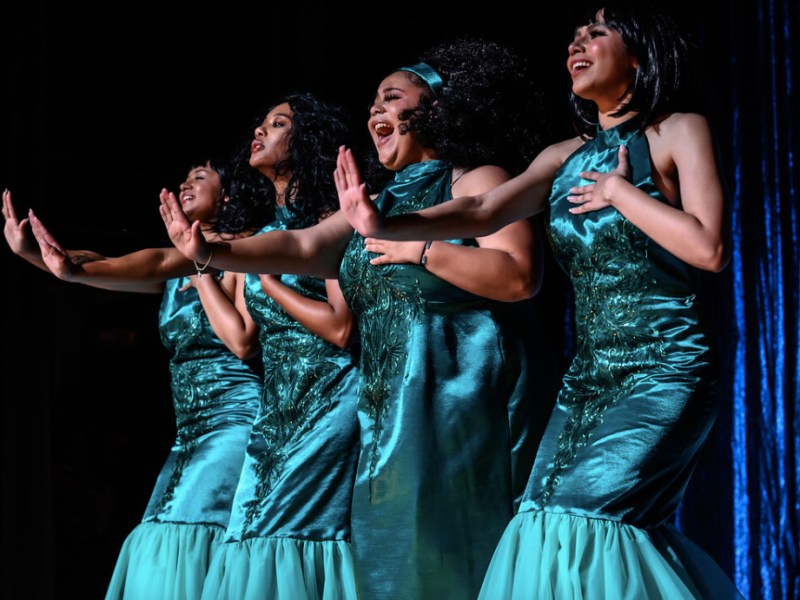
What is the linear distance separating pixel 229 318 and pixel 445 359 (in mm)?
1203

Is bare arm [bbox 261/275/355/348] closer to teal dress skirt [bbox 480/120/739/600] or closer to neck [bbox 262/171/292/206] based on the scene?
neck [bbox 262/171/292/206]

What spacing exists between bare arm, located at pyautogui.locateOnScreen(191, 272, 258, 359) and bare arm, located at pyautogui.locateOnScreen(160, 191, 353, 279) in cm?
65

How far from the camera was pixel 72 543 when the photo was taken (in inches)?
208

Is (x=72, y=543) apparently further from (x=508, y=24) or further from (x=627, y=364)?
(x=627, y=364)

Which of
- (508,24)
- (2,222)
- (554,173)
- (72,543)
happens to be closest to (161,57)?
(2,222)

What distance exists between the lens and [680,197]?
2498 mm

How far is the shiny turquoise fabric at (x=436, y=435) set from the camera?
104 inches

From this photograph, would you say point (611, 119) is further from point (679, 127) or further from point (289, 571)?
point (289, 571)

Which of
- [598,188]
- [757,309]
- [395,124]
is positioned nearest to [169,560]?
[395,124]

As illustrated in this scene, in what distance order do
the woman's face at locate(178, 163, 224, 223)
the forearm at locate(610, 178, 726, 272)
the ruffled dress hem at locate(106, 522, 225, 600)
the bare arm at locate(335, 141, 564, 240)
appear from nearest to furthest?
the forearm at locate(610, 178, 726, 272) → the bare arm at locate(335, 141, 564, 240) → the ruffled dress hem at locate(106, 522, 225, 600) → the woman's face at locate(178, 163, 224, 223)

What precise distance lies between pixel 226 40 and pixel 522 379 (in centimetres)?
300

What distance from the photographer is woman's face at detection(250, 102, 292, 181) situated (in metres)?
3.78

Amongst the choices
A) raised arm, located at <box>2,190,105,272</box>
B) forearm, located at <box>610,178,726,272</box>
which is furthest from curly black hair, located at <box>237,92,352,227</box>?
forearm, located at <box>610,178,726,272</box>

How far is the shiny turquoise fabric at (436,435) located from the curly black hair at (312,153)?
81 centimetres
